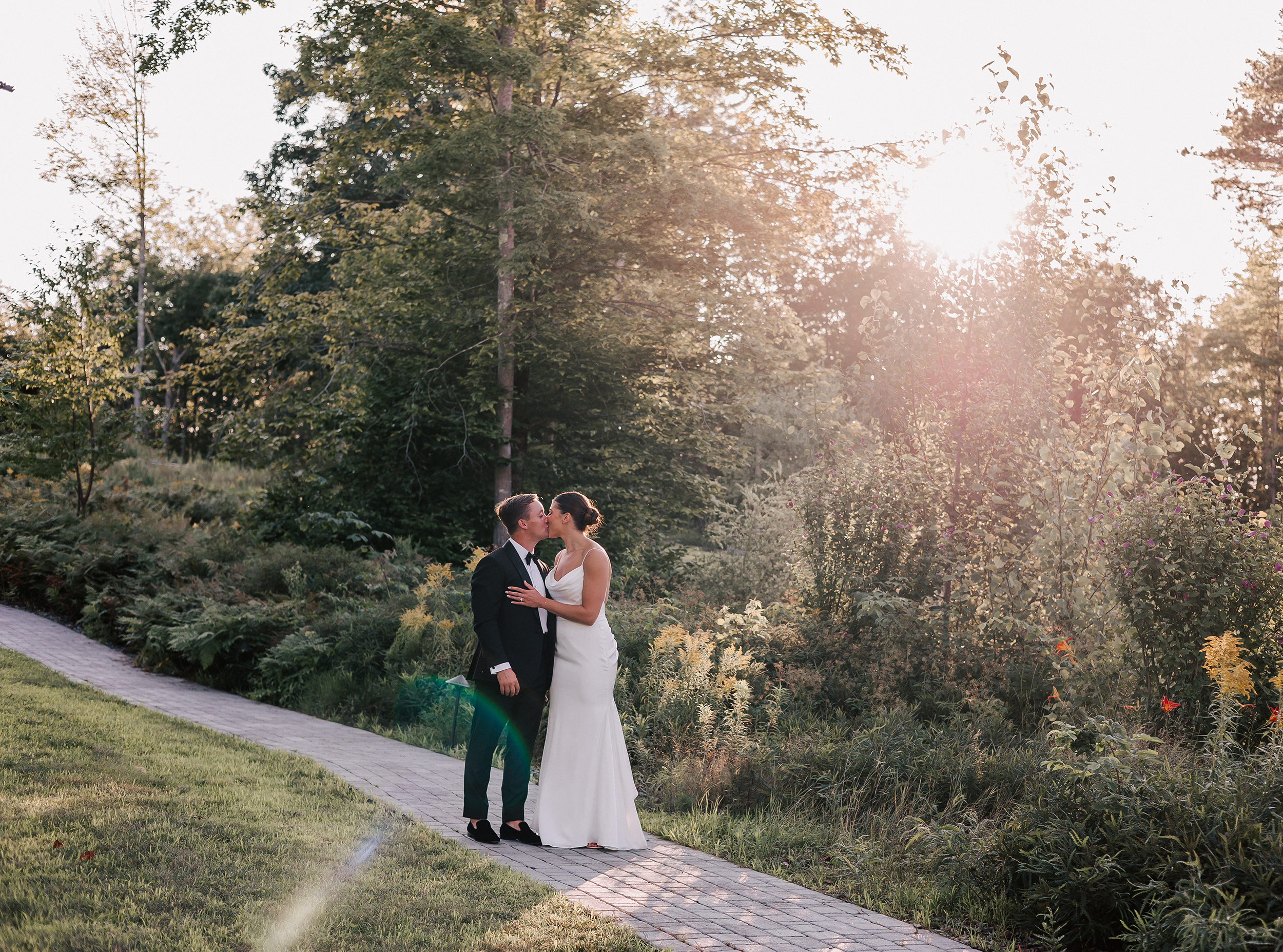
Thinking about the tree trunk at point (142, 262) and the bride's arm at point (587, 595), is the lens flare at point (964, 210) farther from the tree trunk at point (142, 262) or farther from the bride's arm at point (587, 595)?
the tree trunk at point (142, 262)

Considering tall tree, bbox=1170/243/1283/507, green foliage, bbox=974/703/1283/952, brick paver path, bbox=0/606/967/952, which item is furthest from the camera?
tall tree, bbox=1170/243/1283/507

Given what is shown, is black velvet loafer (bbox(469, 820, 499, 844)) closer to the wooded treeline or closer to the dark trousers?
the dark trousers

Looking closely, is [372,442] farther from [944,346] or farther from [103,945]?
[103,945]

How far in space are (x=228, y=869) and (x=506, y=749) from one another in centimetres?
179

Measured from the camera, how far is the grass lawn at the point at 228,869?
4.24 meters

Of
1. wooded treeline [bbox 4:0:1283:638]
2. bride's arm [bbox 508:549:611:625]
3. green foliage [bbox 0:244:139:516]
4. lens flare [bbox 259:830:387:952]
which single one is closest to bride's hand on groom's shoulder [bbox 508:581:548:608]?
bride's arm [bbox 508:549:611:625]

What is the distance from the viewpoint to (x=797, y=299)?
145 feet

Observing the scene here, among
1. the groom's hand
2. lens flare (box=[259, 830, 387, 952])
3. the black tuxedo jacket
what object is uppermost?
the black tuxedo jacket

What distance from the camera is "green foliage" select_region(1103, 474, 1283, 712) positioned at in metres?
7.78

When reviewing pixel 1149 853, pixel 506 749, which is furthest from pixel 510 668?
pixel 1149 853

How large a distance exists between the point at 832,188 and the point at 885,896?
665 inches

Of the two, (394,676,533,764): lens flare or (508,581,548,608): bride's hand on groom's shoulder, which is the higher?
(508,581,548,608): bride's hand on groom's shoulder

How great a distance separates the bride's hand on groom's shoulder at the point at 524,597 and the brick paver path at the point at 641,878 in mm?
1407

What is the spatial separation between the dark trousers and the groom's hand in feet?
0.66
